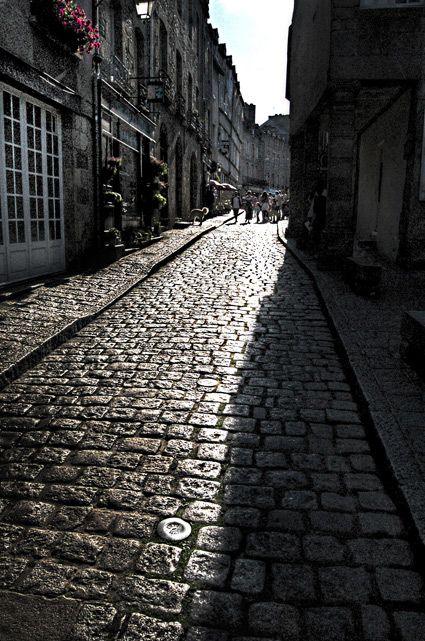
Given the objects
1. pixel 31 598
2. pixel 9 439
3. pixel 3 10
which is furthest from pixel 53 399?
pixel 3 10

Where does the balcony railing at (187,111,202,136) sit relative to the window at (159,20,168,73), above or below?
below

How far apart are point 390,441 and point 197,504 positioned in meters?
1.30

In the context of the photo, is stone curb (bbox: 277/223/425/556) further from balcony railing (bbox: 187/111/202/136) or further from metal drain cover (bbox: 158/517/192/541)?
balcony railing (bbox: 187/111/202/136)

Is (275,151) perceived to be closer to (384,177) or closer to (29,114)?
(384,177)

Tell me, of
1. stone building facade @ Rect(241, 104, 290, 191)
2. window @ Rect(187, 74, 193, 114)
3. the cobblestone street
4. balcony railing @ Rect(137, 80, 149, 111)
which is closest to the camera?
the cobblestone street

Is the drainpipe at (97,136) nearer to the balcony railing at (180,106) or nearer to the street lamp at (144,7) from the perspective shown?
the street lamp at (144,7)

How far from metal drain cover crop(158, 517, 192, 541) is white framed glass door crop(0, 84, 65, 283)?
6610 millimetres

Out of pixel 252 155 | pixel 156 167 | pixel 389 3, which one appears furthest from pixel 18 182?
pixel 252 155

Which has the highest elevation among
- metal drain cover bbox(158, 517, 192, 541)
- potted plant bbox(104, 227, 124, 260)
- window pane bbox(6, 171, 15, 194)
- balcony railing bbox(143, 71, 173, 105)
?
balcony railing bbox(143, 71, 173, 105)

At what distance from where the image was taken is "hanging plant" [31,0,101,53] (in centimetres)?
866

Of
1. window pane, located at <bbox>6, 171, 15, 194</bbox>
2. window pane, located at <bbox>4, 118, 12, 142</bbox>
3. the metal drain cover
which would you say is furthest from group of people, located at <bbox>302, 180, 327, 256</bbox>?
the metal drain cover

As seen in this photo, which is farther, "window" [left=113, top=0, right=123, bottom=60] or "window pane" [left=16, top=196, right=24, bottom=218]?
"window" [left=113, top=0, right=123, bottom=60]

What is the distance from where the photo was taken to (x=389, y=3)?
34.6ft

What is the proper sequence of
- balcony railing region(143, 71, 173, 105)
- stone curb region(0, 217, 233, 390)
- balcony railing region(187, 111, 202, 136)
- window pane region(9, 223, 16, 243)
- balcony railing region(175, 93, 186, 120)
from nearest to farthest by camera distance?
stone curb region(0, 217, 233, 390) < window pane region(9, 223, 16, 243) < balcony railing region(143, 71, 173, 105) < balcony railing region(175, 93, 186, 120) < balcony railing region(187, 111, 202, 136)
